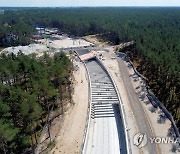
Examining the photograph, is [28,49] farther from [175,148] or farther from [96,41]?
[175,148]

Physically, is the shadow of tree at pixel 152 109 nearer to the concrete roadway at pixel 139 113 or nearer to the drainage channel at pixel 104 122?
the concrete roadway at pixel 139 113

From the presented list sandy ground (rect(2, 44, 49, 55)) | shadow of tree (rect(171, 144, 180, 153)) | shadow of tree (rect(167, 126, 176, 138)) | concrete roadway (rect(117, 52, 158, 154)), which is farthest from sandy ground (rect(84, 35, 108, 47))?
shadow of tree (rect(171, 144, 180, 153))

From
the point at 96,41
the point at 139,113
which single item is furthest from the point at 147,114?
the point at 96,41

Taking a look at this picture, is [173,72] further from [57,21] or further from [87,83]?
[57,21]

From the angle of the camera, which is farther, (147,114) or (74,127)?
(147,114)

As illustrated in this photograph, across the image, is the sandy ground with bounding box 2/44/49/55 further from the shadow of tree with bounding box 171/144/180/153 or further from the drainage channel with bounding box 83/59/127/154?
the shadow of tree with bounding box 171/144/180/153
